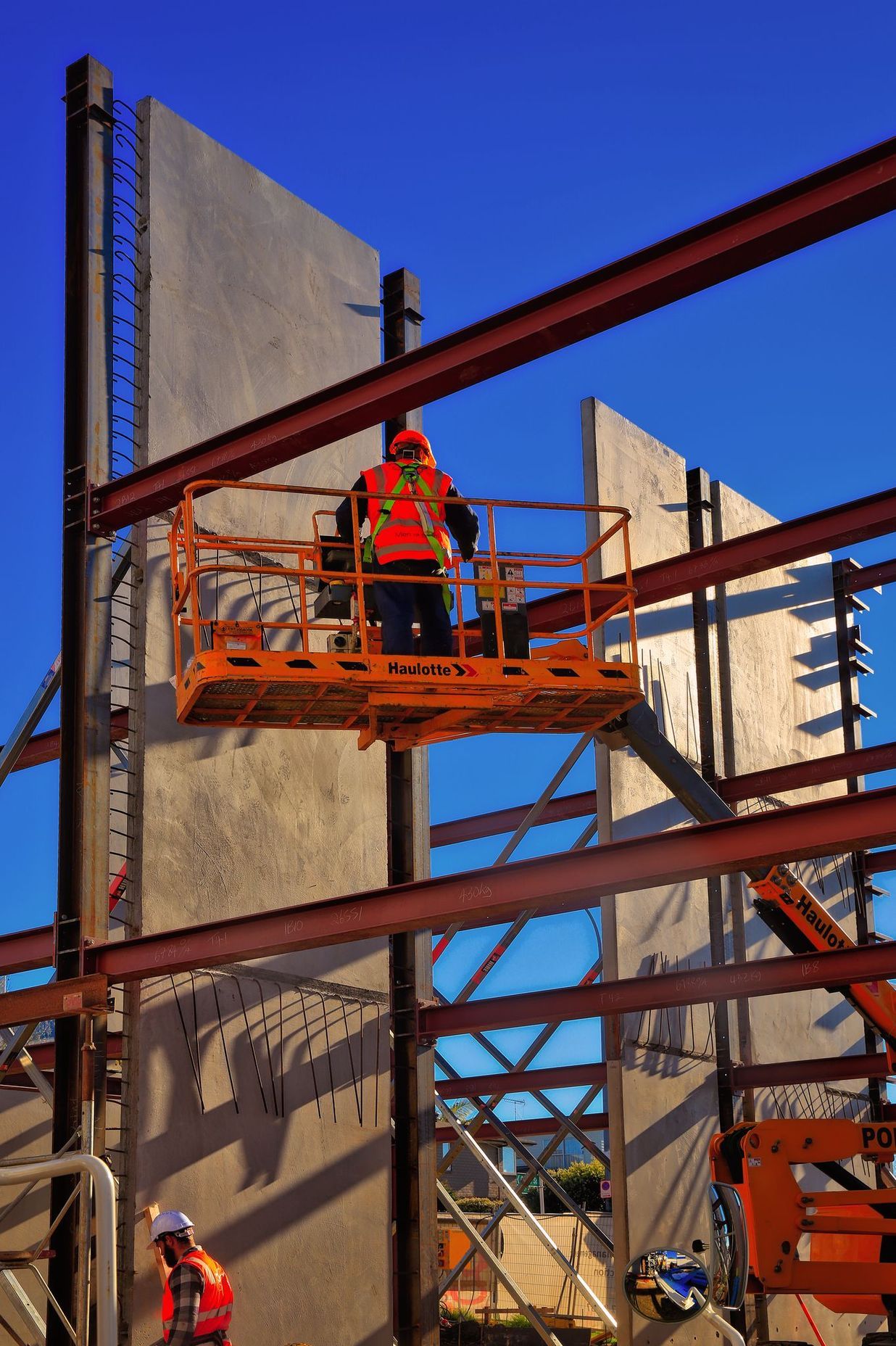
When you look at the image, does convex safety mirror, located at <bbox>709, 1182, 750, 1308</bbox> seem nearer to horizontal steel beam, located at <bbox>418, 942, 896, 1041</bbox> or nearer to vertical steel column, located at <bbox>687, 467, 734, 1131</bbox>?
→ horizontal steel beam, located at <bbox>418, 942, 896, 1041</bbox>

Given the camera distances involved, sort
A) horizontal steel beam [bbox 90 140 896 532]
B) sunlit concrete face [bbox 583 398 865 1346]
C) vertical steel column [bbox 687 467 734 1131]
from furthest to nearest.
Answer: vertical steel column [bbox 687 467 734 1131], sunlit concrete face [bbox 583 398 865 1346], horizontal steel beam [bbox 90 140 896 532]

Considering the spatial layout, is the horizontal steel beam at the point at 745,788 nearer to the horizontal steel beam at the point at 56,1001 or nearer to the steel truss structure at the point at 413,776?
the steel truss structure at the point at 413,776

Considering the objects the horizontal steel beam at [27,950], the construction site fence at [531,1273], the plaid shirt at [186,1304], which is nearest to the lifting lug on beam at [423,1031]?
the horizontal steel beam at [27,950]

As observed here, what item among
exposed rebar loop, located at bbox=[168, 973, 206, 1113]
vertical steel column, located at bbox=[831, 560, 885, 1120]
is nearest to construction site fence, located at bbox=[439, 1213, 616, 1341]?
vertical steel column, located at bbox=[831, 560, 885, 1120]

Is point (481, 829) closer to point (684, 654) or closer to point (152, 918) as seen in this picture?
point (684, 654)

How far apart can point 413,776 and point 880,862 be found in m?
10.4

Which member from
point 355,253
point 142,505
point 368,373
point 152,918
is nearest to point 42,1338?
point 152,918

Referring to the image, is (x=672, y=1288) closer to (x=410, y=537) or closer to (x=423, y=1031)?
(x=410, y=537)

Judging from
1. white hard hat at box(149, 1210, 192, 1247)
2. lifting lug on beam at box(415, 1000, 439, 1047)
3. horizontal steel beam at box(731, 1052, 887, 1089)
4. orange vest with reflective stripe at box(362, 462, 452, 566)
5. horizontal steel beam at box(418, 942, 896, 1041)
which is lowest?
horizontal steel beam at box(731, 1052, 887, 1089)

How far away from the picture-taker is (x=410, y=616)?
41.1 ft

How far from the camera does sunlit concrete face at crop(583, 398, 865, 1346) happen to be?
19.0m

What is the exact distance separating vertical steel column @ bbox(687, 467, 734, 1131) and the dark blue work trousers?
10093 millimetres

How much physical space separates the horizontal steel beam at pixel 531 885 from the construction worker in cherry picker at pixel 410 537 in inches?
84.2

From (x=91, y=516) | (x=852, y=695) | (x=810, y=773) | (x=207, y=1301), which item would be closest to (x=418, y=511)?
(x=91, y=516)
